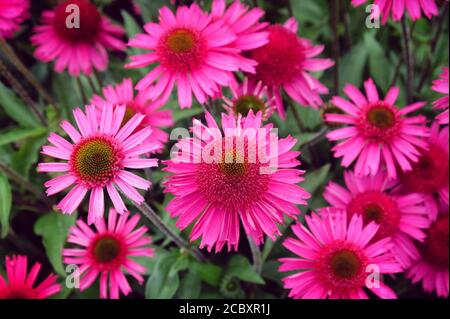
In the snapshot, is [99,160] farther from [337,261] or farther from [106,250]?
[337,261]

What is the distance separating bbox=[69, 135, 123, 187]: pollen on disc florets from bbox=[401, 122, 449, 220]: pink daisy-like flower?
1165mm

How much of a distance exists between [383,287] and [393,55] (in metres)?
1.38

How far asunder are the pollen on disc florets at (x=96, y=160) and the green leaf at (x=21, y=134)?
0.59 m

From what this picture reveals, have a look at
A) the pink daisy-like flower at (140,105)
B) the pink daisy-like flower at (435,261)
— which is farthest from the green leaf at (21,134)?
the pink daisy-like flower at (435,261)

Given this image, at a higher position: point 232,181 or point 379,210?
point 379,210

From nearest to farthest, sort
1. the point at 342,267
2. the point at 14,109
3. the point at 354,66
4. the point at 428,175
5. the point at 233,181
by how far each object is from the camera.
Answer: the point at 233,181 → the point at 342,267 → the point at 428,175 → the point at 14,109 → the point at 354,66

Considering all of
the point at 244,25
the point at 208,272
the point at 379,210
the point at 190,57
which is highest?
the point at 244,25

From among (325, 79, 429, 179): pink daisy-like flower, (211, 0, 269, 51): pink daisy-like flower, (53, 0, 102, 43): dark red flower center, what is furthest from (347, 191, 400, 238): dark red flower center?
(53, 0, 102, 43): dark red flower center

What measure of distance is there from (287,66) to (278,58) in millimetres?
53

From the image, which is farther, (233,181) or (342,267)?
(342,267)

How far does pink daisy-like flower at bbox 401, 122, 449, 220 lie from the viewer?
1993mm

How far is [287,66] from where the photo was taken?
1930mm

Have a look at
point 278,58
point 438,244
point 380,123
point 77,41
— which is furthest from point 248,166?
point 77,41

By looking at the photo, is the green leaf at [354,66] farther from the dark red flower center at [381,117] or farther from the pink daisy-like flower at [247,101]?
the pink daisy-like flower at [247,101]
